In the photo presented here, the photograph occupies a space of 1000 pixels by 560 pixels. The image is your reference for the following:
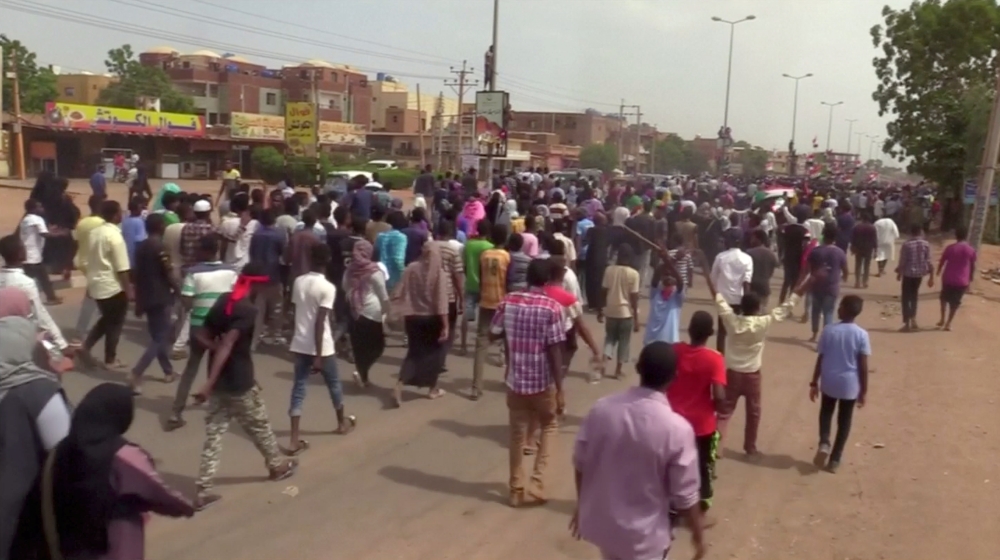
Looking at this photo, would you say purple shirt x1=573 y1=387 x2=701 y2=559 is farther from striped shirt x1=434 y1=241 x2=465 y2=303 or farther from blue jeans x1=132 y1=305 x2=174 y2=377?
blue jeans x1=132 y1=305 x2=174 y2=377

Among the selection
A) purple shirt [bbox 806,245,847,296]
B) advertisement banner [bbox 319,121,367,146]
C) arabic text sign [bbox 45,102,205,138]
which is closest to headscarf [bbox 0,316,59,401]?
purple shirt [bbox 806,245,847,296]

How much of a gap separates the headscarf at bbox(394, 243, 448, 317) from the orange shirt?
0.70 meters

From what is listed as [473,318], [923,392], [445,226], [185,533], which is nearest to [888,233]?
[923,392]

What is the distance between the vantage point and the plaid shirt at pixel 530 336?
654cm

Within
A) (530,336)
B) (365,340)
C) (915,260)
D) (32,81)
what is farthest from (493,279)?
(32,81)

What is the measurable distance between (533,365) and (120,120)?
4851cm

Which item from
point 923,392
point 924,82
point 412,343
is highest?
point 924,82

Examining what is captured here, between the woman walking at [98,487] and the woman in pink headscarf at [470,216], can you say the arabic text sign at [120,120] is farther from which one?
the woman walking at [98,487]

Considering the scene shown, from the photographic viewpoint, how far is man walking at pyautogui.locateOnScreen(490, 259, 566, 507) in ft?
21.5

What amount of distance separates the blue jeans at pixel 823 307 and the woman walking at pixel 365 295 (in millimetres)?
6842

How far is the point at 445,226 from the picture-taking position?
9852mm

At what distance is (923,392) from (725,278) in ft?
8.61

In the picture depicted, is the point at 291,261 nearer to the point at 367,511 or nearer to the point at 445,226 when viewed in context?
the point at 445,226

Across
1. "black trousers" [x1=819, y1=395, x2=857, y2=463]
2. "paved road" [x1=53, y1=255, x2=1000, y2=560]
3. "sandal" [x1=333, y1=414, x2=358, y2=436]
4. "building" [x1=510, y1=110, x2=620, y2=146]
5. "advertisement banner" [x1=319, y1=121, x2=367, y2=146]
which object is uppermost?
"building" [x1=510, y1=110, x2=620, y2=146]
